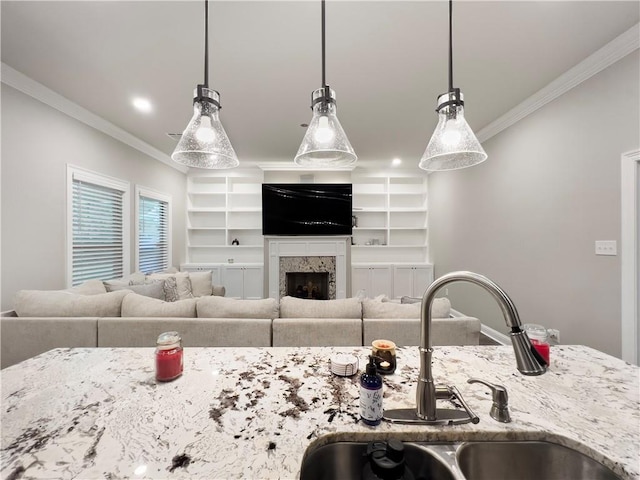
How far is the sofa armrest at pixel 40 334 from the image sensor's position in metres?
1.93

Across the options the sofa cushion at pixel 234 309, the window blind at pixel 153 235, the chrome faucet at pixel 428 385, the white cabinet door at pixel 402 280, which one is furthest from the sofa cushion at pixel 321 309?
the white cabinet door at pixel 402 280

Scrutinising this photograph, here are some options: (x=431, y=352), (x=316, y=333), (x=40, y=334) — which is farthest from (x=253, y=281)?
(x=431, y=352)

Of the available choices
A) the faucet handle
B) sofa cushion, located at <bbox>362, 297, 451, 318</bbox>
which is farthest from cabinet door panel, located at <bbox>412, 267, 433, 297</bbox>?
the faucet handle

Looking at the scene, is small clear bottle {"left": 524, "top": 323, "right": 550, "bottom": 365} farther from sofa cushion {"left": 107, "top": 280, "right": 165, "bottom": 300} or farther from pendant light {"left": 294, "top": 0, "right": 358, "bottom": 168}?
sofa cushion {"left": 107, "top": 280, "right": 165, "bottom": 300}

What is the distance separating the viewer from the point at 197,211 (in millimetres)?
5559

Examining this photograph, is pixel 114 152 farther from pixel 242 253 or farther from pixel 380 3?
pixel 380 3

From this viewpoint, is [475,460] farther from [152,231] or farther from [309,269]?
[152,231]

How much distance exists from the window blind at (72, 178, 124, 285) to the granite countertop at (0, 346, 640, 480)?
244 centimetres

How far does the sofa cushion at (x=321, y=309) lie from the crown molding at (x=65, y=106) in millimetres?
3105

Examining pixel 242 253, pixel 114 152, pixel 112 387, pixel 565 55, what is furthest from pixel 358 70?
pixel 242 253

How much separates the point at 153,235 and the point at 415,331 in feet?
14.4

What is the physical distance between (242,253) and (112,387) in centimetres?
468

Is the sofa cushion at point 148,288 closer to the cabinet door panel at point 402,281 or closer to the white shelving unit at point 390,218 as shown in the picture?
the white shelving unit at point 390,218

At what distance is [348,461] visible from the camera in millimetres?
763
